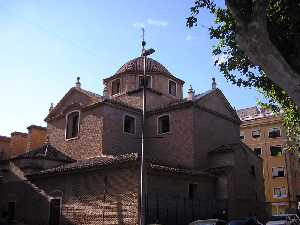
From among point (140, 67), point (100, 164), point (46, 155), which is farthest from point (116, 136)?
point (140, 67)

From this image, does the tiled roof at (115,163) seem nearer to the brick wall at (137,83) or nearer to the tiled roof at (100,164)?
the tiled roof at (100,164)

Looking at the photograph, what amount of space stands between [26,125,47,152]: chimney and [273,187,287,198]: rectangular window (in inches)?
1076

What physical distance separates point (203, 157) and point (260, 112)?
26675 millimetres

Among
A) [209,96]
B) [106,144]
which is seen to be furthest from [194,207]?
[209,96]

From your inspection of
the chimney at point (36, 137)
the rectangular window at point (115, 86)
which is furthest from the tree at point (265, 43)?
the chimney at point (36, 137)

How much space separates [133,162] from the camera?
832 inches

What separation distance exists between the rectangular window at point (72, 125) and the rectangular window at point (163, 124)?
6.45 meters

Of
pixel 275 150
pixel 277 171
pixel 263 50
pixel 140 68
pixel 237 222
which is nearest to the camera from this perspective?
pixel 263 50

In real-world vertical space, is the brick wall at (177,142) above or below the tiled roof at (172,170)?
above

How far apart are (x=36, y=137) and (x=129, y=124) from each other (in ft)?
38.3

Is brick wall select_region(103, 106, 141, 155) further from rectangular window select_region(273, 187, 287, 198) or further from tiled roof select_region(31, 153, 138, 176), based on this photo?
rectangular window select_region(273, 187, 287, 198)

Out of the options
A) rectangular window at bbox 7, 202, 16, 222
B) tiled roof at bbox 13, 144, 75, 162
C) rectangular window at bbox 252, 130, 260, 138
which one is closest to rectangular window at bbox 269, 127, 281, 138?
rectangular window at bbox 252, 130, 260, 138

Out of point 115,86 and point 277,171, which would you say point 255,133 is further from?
point 115,86

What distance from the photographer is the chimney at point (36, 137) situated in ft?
121
